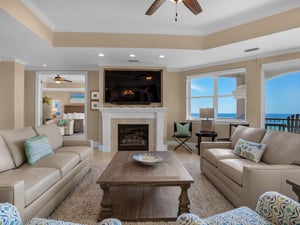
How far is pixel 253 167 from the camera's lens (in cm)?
210

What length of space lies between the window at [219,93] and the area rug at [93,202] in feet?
9.97

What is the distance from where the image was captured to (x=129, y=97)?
578 centimetres

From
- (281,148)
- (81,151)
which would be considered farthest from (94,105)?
(281,148)

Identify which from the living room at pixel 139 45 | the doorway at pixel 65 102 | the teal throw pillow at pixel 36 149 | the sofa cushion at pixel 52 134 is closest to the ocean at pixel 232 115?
the living room at pixel 139 45

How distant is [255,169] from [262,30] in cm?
270

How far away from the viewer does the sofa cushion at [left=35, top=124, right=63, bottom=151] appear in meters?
3.46

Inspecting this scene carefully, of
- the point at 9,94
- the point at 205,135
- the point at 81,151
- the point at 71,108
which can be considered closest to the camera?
the point at 81,151

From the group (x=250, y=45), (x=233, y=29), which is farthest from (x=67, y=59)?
(x=250, y=45)

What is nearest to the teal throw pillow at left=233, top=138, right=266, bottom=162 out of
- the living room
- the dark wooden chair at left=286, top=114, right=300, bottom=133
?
the living room

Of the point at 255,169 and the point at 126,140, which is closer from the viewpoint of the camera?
the point at 255,169

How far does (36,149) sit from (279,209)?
2.85 meters

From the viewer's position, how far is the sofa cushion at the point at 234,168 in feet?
A: 7.60

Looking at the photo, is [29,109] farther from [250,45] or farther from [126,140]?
[250,45]

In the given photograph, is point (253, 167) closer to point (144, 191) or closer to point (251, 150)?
point (251, 150)
